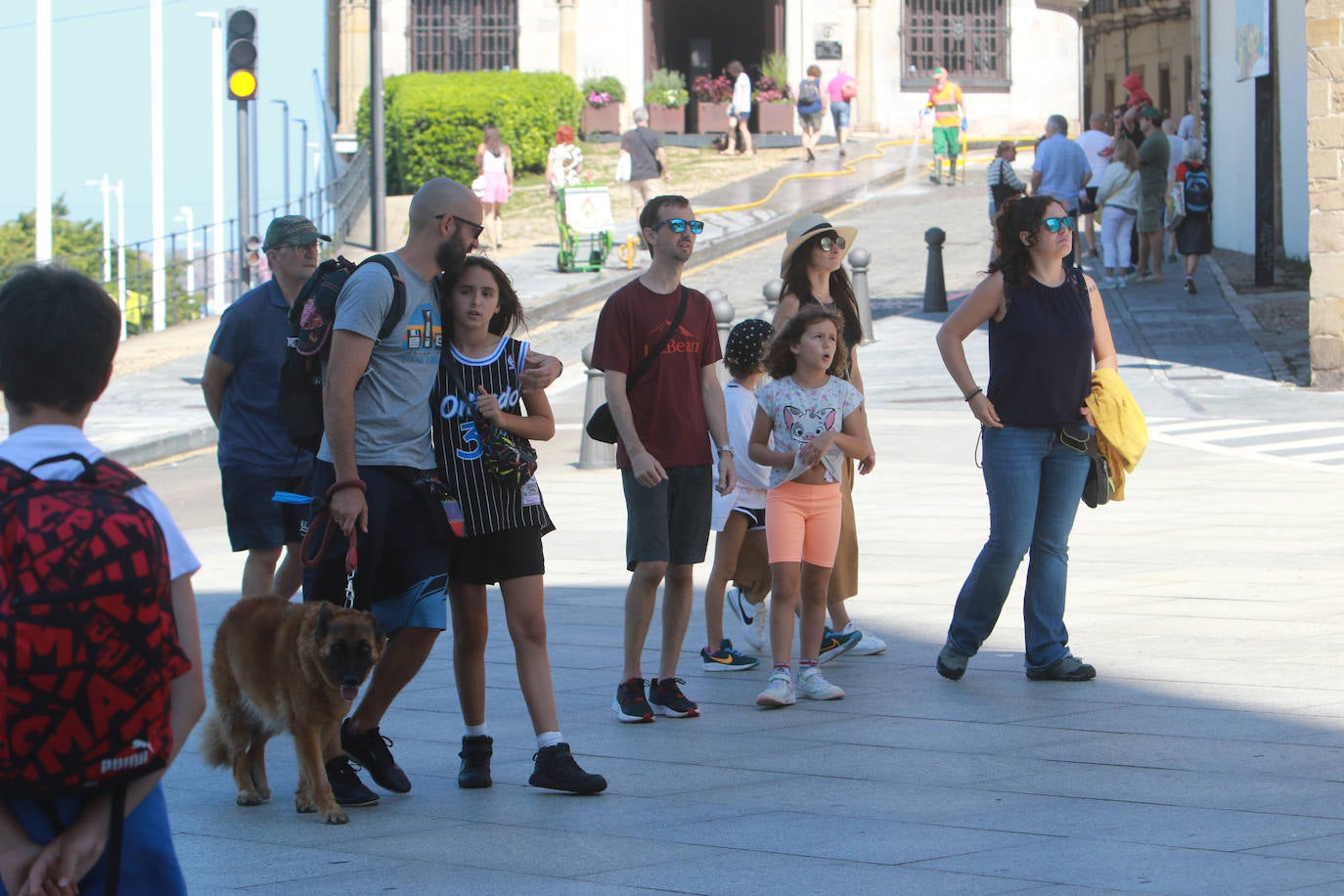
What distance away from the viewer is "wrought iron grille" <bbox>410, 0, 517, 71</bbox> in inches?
1741

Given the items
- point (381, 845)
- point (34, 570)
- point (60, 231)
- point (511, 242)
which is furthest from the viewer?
point (60, 231)

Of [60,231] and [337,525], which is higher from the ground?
[60,231]

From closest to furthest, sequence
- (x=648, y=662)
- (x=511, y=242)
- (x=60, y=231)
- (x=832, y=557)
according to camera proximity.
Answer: (x=832, y=557) < (x=648, y=662) < (x=511, y=242) < (x=60, y=231)

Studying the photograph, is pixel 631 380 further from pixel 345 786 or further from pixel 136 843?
pixel 136 843

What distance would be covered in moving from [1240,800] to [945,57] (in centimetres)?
4156

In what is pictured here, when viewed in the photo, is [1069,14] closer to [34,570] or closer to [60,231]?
[34,570]

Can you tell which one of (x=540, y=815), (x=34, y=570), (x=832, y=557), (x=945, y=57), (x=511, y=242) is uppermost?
(x=945, y=57)

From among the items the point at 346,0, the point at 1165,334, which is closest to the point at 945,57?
the point at 346,0

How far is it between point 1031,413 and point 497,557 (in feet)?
7.82

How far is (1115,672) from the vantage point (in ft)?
23.4

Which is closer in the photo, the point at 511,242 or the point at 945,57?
the point at 511,242

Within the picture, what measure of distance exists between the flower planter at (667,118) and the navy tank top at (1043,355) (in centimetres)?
3528

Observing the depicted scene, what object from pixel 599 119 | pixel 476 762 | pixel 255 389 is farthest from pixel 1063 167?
pixel 599 119

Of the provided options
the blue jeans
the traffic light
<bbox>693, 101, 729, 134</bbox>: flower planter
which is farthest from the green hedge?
the blue jeans
